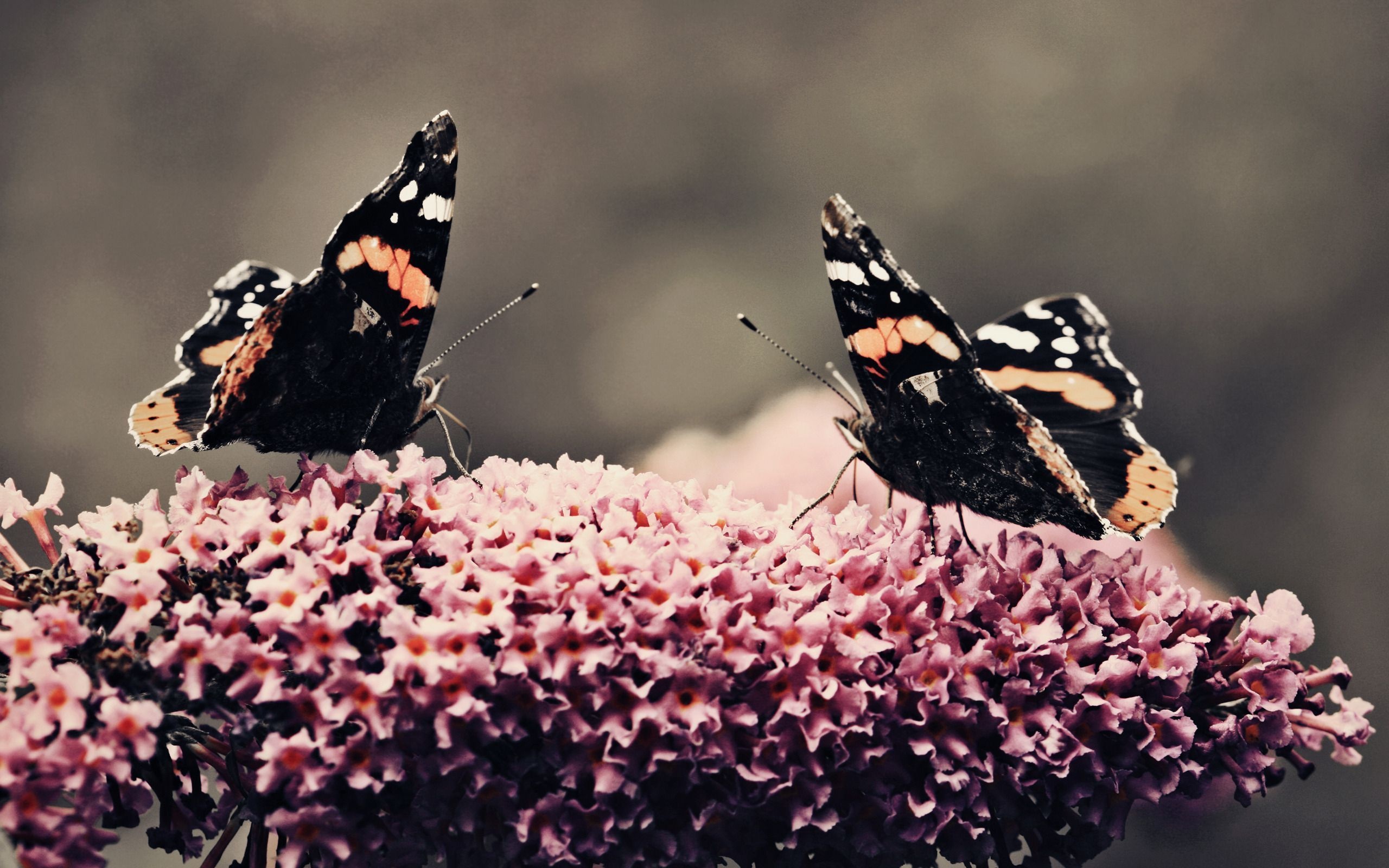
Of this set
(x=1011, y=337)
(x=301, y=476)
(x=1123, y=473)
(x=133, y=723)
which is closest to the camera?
(x=133, y=723)

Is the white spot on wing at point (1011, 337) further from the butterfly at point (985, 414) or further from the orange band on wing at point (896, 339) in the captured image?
the orange band on wing at point (896, 339)

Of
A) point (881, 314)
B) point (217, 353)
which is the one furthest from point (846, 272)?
point (217, 353)

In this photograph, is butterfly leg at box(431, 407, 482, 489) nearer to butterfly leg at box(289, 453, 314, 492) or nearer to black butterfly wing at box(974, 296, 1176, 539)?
butterfly leg at box(289, 453, 314, 492)

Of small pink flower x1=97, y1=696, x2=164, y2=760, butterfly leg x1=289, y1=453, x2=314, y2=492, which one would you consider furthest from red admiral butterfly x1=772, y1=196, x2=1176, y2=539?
small pink flower x1=97, y1=696, x2=164, y2=760

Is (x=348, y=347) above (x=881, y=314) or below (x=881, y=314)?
above

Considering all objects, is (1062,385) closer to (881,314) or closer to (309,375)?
(881,314)

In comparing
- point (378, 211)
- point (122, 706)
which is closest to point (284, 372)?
point (378, 211)

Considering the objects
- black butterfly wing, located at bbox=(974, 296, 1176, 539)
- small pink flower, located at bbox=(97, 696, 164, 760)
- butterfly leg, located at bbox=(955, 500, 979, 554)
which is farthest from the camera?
black butterfly wing, located at bbox=(974, 296, 1176, 539)

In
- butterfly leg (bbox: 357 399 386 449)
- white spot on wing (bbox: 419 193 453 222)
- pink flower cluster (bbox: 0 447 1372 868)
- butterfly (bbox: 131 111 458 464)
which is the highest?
white spot on wing (bbox: 419 193 453 222)
